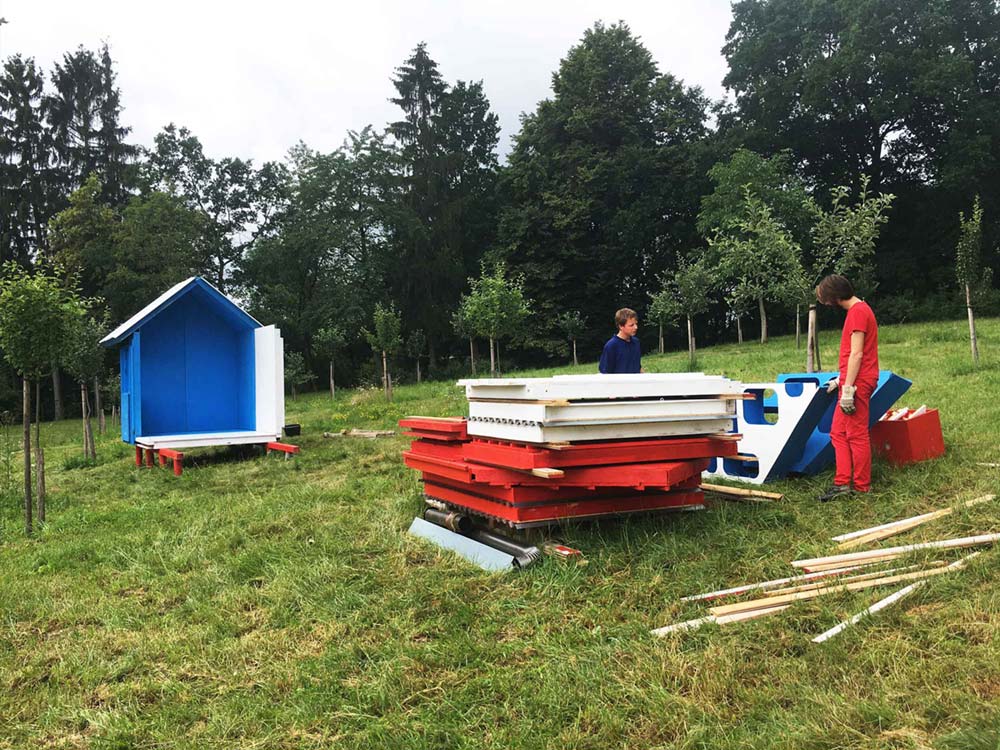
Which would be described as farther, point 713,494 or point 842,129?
point 842,129

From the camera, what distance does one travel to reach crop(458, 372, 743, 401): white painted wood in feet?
15.0

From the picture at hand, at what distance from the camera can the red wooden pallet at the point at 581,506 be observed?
4773mm

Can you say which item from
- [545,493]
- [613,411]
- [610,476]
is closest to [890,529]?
[610,476]

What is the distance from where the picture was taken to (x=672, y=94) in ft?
116

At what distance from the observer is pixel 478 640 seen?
367cm

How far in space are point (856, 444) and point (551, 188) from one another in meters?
31.8

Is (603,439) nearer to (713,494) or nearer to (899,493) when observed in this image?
(713,494)

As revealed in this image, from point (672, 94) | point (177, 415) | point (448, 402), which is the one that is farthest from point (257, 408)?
point (672, 94)

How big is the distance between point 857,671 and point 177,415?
11684 millimetres

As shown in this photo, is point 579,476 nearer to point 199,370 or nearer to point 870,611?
point 870,611

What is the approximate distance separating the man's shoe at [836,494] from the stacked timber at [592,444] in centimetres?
102

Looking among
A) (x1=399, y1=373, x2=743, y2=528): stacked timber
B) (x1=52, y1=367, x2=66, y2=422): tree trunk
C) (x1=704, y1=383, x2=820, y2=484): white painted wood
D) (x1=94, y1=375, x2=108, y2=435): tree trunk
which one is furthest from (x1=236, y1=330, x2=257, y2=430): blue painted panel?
(x1=52, y1=367, x2=66, y2=422): tree trunk

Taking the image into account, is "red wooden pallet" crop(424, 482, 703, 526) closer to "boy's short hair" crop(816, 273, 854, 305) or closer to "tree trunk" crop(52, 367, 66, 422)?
"boy's short hair" crop(816, 273, 854, 305)

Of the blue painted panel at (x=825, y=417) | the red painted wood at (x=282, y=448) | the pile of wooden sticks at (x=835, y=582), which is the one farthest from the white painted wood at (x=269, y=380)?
the pile of wooden sticks at (x=835, y=582)
